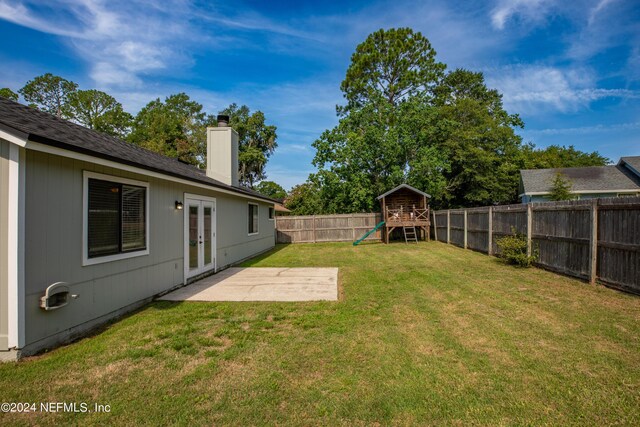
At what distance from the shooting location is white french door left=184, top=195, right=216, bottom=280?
716 cm

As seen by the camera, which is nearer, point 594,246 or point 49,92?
point 594,246

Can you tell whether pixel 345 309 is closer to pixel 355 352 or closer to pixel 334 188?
pixel 355 352

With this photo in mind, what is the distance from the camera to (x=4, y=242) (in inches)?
129

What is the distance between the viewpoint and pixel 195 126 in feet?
121

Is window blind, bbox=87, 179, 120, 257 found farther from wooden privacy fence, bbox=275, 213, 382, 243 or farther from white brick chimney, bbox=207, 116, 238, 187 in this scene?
A: wooden privacy fence, bbox=275, 213, 382, 243

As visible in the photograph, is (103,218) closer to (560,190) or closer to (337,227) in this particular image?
(337,227)

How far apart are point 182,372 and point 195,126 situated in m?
38.4

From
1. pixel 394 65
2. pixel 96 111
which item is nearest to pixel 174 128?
pixel 96 111

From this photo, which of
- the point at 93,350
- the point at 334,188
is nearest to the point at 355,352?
the point at 93,350

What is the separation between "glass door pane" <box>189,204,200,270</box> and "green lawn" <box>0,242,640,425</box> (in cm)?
212

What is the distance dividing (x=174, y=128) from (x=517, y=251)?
35.8 metres

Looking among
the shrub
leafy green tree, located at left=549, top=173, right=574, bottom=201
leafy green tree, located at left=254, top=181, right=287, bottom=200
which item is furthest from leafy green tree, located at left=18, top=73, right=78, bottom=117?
leafy green tree, located at left=549, top=173, right=574, bottom=201

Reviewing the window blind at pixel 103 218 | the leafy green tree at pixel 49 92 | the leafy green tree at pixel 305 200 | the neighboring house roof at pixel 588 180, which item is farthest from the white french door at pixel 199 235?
the leafy green tree at pixel 49 92

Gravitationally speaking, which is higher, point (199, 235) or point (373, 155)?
point (373, 155)
